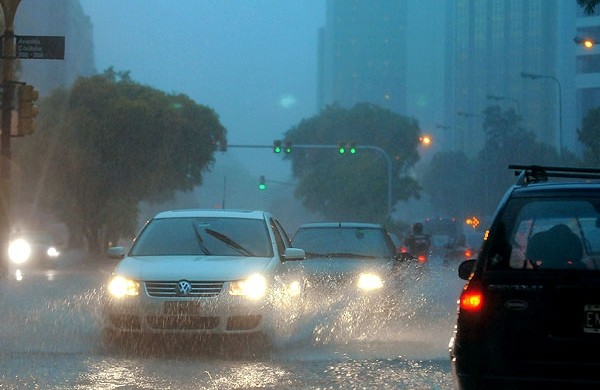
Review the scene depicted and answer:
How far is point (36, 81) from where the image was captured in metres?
102

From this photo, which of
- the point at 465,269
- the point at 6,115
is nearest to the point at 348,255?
the point at 465,269

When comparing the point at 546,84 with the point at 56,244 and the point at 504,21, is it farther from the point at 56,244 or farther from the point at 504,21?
the point at 56,244

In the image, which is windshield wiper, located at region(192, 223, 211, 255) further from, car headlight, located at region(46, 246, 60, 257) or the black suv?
car headlight, located at region(46, 246, 60, 257)

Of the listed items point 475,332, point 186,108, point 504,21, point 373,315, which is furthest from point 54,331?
point 504,21

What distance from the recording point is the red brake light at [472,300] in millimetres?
5934

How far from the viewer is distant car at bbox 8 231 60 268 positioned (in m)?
40.8

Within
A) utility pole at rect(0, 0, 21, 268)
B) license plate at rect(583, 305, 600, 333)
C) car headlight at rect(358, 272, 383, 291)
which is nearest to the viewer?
license plate at rect(583, 305, 600, 333)

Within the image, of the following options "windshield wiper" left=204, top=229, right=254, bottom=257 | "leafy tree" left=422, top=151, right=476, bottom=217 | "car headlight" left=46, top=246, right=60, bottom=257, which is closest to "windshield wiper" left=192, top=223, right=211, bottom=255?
"windshield wiper" left=204, top=229, right=254, bottom=257

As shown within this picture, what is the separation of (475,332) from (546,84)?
491 feet

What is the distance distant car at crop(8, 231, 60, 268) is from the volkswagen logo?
3030 centimetres

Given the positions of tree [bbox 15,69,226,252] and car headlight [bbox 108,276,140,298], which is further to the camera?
tree [bbox 15,69,226,252]

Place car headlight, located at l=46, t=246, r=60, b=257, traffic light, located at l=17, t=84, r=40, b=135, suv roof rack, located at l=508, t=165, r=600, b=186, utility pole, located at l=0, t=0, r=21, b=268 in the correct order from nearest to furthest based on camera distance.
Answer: suv roof rack, located at l=508, t=165, r=600, b=186, utility pole, located at l=0, t=0, r=21, b=268, traffic light, located at l=17, t=84, r=40, b=135, car headlight, located at l=46, t=246, r=60, b=257

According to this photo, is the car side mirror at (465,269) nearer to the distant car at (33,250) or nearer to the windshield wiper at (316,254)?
the windshield wiper at (316,254)

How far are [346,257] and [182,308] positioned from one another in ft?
16.2
